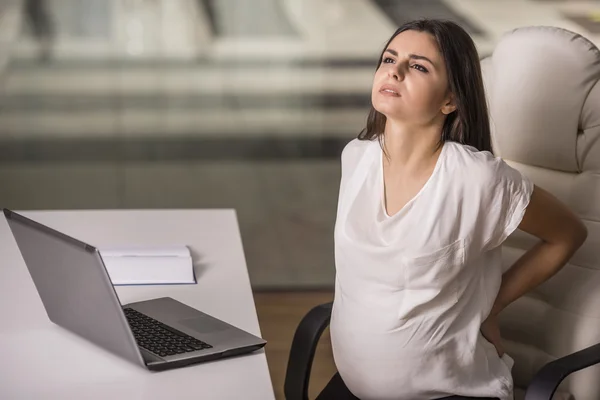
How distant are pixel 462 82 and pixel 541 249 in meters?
0.38

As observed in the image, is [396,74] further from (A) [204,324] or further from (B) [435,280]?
(A) [204,324]

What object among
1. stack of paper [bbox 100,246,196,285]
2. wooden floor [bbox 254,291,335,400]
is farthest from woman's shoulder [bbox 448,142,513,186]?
wooden floor [bbox 254,291,335,400]

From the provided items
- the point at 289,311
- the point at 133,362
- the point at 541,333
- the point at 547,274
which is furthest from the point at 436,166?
the point at 289,311

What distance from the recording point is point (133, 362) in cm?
146

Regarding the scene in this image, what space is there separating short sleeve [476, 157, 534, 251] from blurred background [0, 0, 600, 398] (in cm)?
208

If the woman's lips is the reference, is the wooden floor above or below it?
below

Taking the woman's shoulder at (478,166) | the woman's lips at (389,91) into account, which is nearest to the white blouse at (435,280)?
the woman's shoulder at (478,166)

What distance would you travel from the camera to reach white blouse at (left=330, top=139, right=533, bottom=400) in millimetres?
1755

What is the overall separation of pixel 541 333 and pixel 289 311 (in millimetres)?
1766

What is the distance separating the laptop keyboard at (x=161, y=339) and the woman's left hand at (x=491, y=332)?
66cm

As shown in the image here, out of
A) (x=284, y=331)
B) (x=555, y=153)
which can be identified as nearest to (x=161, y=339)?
(x=555, y=153)

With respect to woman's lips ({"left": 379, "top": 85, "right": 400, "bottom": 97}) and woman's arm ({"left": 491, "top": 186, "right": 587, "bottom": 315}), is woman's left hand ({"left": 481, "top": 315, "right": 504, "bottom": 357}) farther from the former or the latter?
woman's lips ({"left": 379, "top": 85, "right": 400, "bottom": 97})

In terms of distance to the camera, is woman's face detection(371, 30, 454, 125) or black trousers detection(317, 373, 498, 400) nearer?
woman's face detection(371, 30, 454, 125)

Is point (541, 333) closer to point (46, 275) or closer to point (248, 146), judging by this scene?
point (46, 275)
